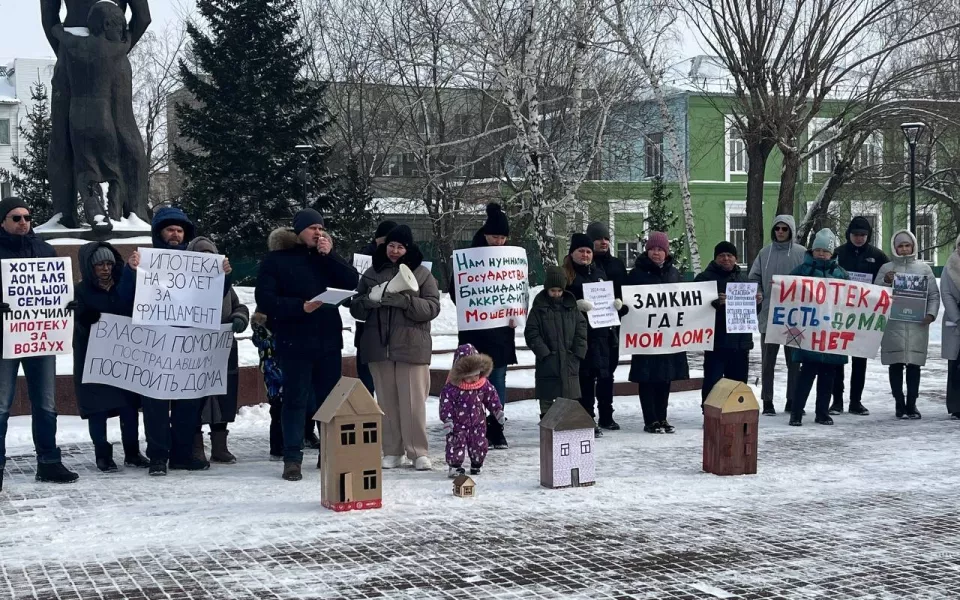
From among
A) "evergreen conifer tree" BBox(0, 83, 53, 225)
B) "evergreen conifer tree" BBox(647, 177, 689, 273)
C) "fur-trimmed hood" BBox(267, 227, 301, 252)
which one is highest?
"evergreen conifer tree" BBox(0, 83, 53, 225)

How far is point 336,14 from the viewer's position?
43.6m

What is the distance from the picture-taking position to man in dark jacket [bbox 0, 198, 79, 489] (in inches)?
338

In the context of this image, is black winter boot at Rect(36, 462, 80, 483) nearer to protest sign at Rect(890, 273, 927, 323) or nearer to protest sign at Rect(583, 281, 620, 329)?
protest sign at Rect(583, 281, 620, 329)

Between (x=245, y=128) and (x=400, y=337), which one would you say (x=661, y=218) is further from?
(x=400, y=337)

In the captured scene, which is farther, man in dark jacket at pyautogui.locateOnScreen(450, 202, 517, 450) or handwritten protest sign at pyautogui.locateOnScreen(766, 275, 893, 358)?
handwritten protest sign at pyautogui.locateOnScreen(766, 275, 893, 358)

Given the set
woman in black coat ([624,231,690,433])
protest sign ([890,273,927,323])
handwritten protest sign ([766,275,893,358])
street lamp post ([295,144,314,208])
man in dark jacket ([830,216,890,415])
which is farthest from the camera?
street lamp post ([295,144,314,208])

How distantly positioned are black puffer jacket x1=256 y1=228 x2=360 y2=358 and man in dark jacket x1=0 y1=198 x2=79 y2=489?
5.22ft

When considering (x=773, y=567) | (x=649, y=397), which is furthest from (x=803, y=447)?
(x=773, y=567)

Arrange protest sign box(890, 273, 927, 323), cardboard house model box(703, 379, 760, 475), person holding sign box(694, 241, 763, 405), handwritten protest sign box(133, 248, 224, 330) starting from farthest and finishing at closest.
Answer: protest sign box(890, 273, 927, 323) → person holding sign box(694, 241, 763, 405) → handwritten protest sign box(133, 248, 224, 330) → cardboard house model box(703, 379, 760, 475)

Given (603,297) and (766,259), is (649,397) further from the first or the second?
(766,259)

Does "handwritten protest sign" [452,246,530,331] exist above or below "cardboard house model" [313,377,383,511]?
above

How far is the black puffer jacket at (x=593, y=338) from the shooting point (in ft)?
36.2

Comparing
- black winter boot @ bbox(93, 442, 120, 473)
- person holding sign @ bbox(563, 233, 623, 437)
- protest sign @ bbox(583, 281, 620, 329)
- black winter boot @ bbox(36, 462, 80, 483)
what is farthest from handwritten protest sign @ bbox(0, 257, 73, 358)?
protest sign @ bbox(583, 281, 620, 329)

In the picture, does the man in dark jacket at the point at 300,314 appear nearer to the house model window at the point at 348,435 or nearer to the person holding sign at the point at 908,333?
the house model window at the point at 348,435
